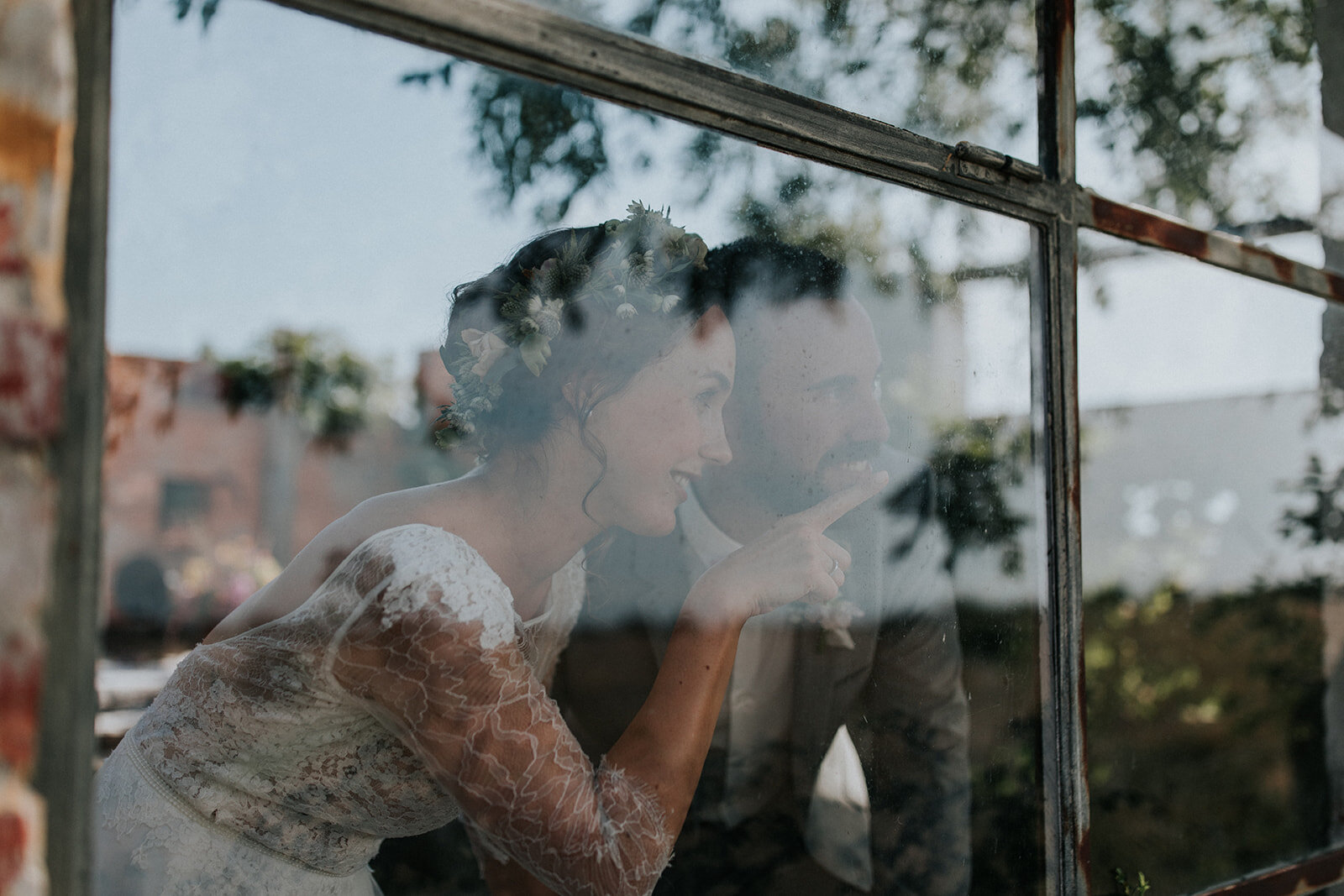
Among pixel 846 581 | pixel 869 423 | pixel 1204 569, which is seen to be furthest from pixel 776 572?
pixel 1204 569

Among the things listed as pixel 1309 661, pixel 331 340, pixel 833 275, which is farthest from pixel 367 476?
pixel 1309 661

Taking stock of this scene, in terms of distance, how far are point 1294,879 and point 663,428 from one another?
1.52 m

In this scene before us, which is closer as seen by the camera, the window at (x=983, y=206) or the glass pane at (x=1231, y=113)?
the window at (x=983, y=206)

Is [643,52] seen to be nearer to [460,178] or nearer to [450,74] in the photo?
[450,74]

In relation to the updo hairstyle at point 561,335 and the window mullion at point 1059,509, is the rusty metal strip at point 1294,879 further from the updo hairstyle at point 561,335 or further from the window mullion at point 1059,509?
the updo hairstyle at point 561,335

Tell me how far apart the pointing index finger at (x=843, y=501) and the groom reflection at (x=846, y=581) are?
17mm

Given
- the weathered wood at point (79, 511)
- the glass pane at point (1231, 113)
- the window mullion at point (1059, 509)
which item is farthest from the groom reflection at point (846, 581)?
the glass pane at point (1231, 113)

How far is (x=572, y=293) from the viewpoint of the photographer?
1.29 m

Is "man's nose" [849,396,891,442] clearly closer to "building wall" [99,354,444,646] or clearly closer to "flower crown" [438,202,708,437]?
"flower crown" [438,202,708,437]

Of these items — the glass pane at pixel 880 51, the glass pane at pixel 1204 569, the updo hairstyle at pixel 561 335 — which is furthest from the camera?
the glass pane at pixel 1204 569

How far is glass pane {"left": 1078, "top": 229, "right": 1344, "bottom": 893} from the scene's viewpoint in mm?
2125

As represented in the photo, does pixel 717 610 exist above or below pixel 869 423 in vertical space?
below

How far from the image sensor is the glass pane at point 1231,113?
6.45 ft

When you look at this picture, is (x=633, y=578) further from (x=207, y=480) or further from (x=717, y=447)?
(x=207, y=480)
